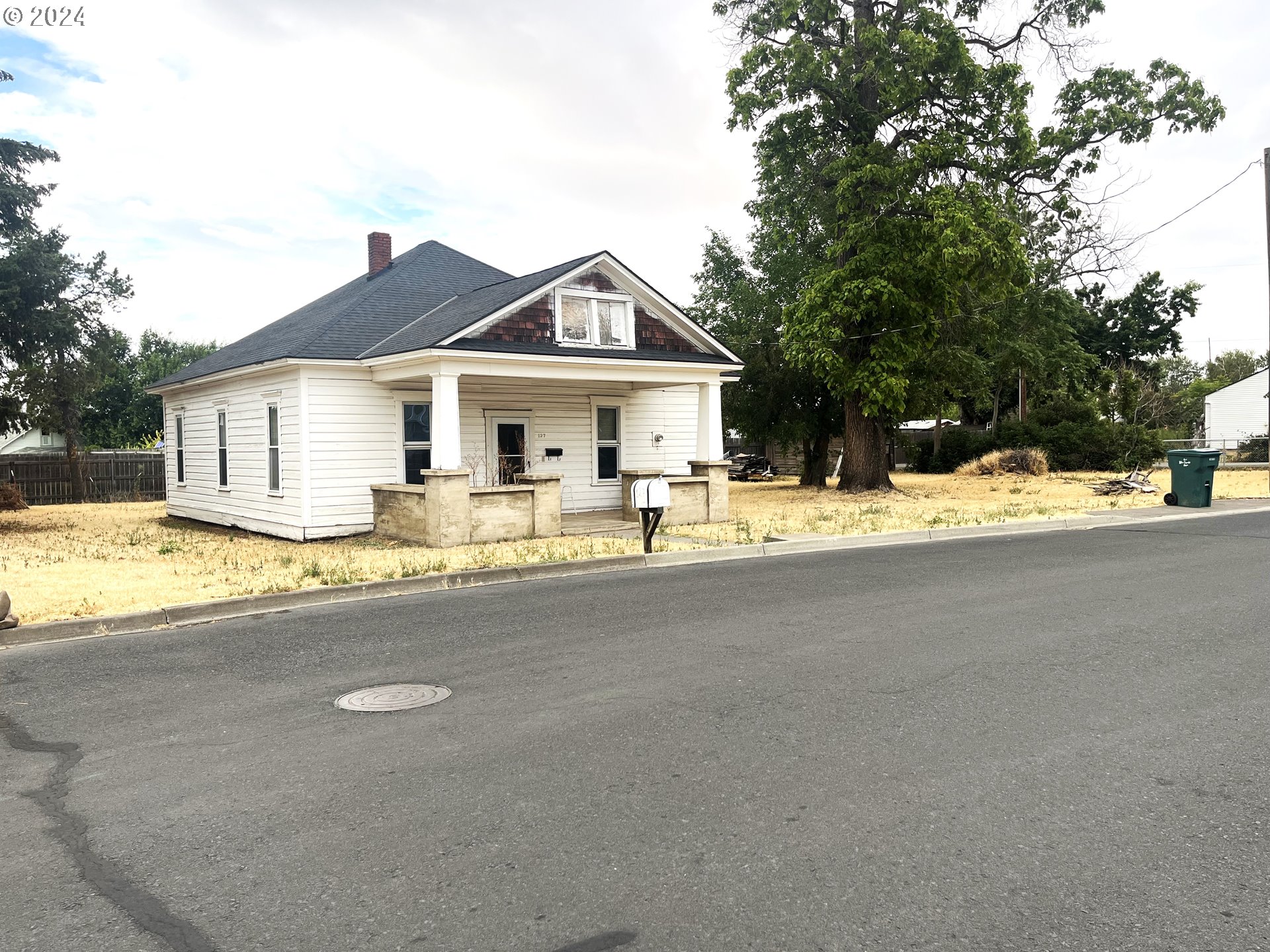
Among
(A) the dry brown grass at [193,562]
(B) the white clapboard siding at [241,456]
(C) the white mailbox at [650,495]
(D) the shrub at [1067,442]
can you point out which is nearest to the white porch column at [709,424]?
(A) the dry brown grass at [193,562]

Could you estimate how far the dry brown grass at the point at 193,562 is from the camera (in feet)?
32.9

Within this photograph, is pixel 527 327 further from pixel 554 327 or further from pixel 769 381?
pixel 769 381

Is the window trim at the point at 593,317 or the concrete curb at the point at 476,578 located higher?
the window trim at the point at 593,317

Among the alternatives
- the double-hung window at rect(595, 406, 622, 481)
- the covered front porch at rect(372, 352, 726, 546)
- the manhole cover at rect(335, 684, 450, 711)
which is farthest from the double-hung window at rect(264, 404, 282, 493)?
the manhole cover at rect(335, 684, 450, 711)

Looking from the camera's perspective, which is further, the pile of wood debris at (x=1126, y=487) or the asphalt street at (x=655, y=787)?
the pile of wood debris at (x=1126, y=487)

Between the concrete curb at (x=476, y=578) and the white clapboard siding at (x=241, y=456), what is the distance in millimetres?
6891

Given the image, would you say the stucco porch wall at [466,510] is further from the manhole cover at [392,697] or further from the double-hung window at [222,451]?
the manhole cover at [392,697]

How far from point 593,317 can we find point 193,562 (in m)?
8.54

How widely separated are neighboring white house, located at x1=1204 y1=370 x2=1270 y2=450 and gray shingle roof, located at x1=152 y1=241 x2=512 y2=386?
50.2m

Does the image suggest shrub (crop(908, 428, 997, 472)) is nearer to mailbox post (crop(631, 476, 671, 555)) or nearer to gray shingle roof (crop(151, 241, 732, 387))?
gray shingle roof (crop(151, 241, 732, 387))

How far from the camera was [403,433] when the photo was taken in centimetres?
1817

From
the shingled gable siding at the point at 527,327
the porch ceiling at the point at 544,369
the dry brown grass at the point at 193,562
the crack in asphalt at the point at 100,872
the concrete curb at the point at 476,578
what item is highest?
the shingled gable siding at the point at 527,327

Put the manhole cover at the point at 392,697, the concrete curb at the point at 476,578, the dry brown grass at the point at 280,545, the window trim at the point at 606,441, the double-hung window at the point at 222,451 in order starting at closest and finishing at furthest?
the manhole cover at the point at 392,697 → the concrete curb at the point at 476,578 → the dry brown grass at the point at 280,545 → the double-hung window at the point at 222,451 → the window trim at the point at 606,441

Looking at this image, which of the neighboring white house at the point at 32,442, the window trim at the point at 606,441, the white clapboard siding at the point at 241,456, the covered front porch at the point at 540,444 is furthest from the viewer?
the neighboring white house at the point at 32,442
